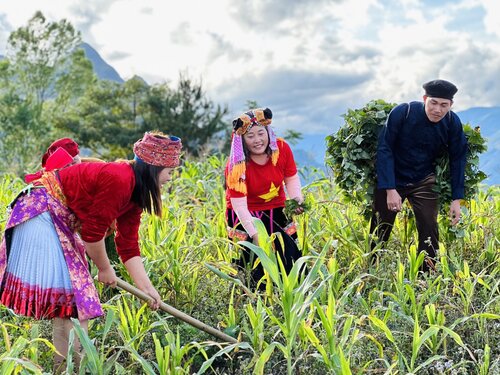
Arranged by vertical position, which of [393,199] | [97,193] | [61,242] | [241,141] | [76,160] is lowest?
[61,242]

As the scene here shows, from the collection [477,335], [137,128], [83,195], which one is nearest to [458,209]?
[477,335]

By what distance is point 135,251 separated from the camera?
2.99 m

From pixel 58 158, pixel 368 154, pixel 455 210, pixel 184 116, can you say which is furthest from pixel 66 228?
pixel 184 116

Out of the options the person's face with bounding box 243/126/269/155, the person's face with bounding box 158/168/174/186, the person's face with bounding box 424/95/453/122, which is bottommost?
the person's face with bounding box 158/168/174/186

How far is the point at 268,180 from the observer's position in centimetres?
381

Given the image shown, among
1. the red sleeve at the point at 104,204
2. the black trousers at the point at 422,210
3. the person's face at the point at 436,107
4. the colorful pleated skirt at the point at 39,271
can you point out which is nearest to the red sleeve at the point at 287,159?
the black trousers at the point at 422,210

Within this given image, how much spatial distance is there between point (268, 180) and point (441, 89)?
1.20 m

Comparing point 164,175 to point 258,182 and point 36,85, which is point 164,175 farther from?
point 36,85

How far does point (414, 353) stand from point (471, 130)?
2106mm

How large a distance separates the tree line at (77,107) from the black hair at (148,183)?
26.2m

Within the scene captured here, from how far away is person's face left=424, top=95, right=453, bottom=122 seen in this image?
403 centimetres

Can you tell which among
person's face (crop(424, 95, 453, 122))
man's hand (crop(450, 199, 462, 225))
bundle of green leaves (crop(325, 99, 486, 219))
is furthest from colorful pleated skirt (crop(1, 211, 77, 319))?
man's hand (crop(450, 199, 462, 225))

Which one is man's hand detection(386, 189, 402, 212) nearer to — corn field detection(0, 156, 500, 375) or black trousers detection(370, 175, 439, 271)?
black trousers detection(370, 175, 439, 271)

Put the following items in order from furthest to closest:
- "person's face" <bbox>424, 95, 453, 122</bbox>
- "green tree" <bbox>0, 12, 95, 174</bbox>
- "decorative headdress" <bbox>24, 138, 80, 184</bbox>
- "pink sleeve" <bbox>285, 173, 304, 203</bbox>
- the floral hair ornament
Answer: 1. "green tree" <bbox>0, 12, 95, 174</bbox>
2. "person's face" <bbox>424, 95, 453, 122</bbox>
3. "pink sleeve" <bbox>285, 173, 304, 203</bbox>
4. the floral hair ornament
5. "decorative headdress" <bbox>24, 138, 80, 184</bbox>
